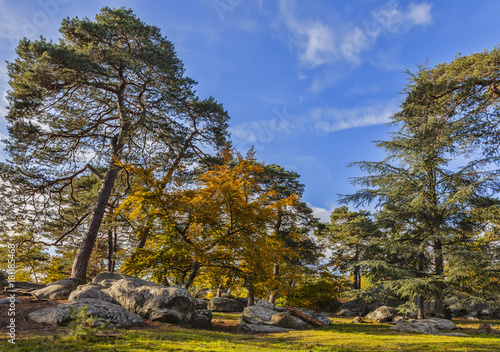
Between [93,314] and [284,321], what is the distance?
7.09 meters

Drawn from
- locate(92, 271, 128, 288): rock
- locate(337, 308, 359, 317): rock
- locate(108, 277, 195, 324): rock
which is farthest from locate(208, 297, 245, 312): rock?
locate(108, 277, 195, 324): rock

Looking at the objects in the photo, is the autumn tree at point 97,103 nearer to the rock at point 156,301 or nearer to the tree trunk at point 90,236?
the tree trunk at point 90,236

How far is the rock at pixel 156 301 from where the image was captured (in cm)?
843

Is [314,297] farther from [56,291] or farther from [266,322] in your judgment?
[56,291]

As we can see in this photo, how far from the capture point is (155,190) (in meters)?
10.1

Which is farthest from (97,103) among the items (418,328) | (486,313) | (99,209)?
(486,313)

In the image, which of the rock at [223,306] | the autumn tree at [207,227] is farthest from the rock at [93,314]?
the rock at [223,306]

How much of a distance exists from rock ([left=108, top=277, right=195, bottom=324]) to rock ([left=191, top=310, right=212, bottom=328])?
5.7 inches

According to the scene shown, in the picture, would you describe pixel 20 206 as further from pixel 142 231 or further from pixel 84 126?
pixel 142 231

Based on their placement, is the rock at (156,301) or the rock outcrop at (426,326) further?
the rock outcrop at (426,326)

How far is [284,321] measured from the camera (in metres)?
10.5

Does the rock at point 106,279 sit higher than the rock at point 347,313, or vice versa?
the rock at point 106,279

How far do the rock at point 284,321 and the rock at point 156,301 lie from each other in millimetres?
3596

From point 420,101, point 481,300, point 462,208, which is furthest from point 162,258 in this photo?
point 462,208
